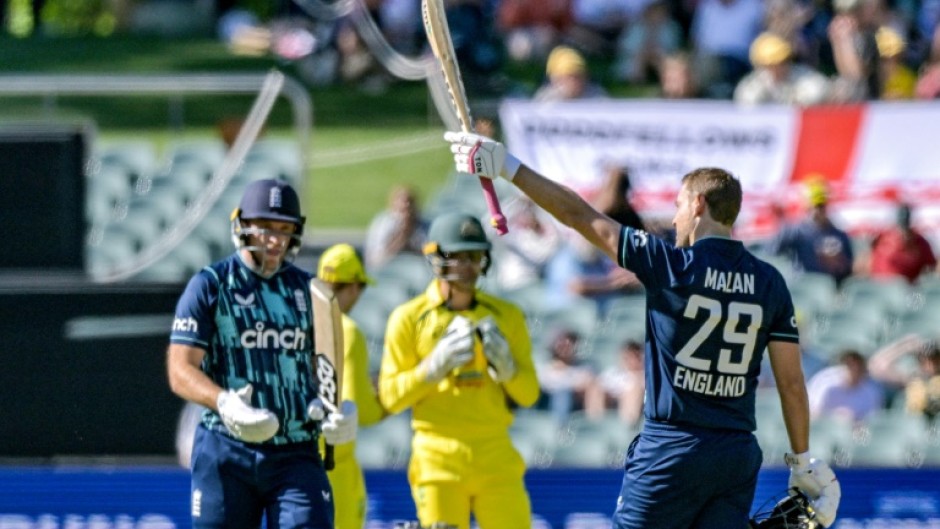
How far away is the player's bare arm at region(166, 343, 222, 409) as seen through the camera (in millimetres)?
6730

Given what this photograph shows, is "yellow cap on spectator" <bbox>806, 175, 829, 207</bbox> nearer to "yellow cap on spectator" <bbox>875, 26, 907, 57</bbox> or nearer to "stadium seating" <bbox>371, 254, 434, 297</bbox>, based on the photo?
"yellow cap on spectator" <bbox>875, 26, 907, 57</bbox>

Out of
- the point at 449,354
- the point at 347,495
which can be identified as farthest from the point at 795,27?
the point at 347,495

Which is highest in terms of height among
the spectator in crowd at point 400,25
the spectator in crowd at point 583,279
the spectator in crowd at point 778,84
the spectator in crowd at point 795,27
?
the spectator in crowd at point 400,25

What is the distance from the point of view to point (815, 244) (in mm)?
12906

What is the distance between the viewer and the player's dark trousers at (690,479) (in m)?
6.30

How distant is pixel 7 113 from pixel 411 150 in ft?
11.8

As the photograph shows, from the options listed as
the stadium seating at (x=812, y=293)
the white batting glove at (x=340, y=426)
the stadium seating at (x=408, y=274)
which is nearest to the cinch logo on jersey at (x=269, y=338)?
the white batting glove at (x=340, y=426)

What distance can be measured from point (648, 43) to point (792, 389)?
10686mm

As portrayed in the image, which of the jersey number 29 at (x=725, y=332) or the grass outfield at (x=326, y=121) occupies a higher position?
the grass outfield at (x=326, y=121)

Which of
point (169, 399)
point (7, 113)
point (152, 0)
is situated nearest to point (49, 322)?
point (169, 399)

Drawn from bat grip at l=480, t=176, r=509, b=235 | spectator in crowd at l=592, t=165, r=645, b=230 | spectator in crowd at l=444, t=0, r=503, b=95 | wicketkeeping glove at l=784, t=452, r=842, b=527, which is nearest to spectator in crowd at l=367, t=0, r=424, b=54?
spectator in crowd at l=444, t=0, r=503, b=95

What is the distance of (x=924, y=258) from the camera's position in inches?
514

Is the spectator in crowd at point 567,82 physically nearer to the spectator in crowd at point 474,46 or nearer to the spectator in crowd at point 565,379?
the spectator in crowd at point 474,46

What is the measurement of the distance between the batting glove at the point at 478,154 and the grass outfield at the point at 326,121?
714cm
